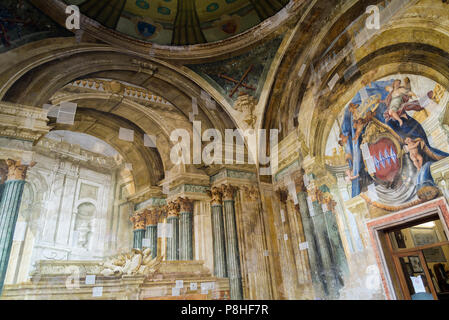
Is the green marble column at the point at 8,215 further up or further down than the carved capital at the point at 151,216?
further down

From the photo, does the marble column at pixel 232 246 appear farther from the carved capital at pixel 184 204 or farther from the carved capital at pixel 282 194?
the carved capital at pixel 282 194

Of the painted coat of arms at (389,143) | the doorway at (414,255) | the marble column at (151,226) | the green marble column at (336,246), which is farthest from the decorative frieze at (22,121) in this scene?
the doorway at (414,255)

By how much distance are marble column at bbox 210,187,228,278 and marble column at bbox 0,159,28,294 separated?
4493mm

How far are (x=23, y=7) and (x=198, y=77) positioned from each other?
14.0ft

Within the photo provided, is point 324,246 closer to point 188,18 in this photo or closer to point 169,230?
point 169,230

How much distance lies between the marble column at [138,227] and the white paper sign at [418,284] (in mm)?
7089

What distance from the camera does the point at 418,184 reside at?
5.38 meters

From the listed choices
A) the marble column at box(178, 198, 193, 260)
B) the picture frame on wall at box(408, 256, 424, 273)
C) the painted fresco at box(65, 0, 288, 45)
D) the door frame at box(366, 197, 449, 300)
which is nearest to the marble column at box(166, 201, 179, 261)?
the marble column at box(178, 198, 193, 260)

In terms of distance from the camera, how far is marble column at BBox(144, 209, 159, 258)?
9500 mm

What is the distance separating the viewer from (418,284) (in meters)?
5.93

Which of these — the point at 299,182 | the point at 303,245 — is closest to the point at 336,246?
the point at 303,245

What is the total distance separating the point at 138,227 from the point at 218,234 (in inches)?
113

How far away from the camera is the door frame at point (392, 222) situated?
4.98m
